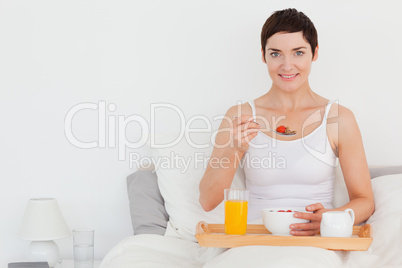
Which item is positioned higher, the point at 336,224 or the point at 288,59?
the point at 288,59

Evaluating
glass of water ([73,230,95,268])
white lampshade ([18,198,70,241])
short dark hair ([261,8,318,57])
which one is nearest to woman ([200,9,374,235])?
short dark hair ([261,8,318,57])

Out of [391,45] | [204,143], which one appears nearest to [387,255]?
[204,143]

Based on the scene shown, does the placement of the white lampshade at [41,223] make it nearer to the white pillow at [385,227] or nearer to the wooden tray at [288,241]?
the wooden tray at [288,241]

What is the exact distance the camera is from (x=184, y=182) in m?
2.28

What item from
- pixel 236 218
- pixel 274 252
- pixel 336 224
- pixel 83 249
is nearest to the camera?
pixel 274 252

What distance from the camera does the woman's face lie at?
2.14 metres

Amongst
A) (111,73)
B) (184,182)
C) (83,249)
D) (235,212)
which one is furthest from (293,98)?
(83,249)

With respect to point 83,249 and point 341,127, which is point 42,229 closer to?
point 83,249

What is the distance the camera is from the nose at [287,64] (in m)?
2.13

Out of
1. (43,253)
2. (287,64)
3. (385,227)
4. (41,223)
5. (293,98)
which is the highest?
(287,64)

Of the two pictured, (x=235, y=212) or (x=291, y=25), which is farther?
(x=291, y=25)

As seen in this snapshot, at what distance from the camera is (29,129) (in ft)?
8.63

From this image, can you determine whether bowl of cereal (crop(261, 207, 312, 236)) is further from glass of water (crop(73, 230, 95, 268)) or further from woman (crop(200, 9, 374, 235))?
glass of water (crop(73, 230, 95, 268))

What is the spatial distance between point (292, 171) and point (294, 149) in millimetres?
85
